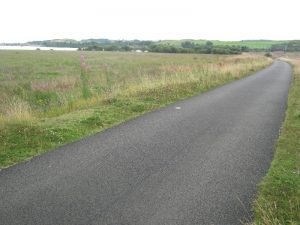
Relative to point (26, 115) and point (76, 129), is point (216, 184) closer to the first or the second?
point (76, 129)

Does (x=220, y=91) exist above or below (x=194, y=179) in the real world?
below

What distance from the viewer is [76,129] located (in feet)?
28.0

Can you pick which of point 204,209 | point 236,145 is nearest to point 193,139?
point 236,145

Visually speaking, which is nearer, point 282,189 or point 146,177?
point 282,189

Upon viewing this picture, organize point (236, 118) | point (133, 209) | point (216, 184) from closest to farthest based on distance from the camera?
point (133, 209), point (216, 184), point (236, 118)

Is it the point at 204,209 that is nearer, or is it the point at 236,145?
the point at 204,209

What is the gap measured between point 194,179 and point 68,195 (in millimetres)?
2181

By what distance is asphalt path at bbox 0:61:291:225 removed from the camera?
437 centimetres

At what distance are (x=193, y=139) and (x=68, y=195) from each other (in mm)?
4020

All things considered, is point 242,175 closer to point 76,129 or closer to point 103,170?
point 103,170

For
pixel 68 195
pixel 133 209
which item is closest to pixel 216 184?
pixel 133 209

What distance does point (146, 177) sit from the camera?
5629 mm

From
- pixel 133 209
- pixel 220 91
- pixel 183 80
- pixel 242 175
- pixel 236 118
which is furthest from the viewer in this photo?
pixel 183 80

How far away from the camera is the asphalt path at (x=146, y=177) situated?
437 centimetres
